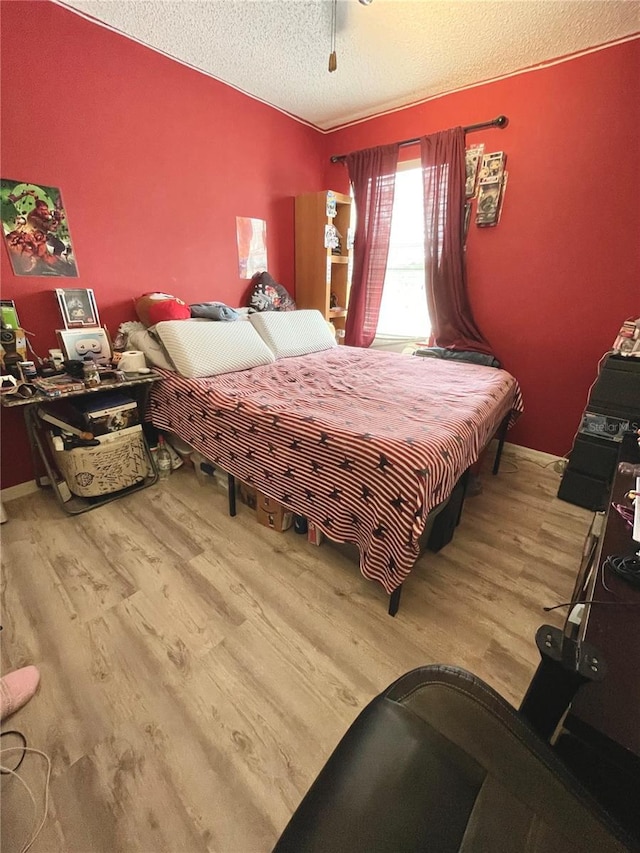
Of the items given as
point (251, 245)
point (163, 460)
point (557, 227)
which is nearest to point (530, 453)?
point (557, 227)

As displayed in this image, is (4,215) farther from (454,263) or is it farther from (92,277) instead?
(454,263)

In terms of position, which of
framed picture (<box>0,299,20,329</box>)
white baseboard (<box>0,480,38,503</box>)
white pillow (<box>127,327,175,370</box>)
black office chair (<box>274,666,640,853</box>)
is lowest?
white baseboard (<box>0,480,38,503</box>)

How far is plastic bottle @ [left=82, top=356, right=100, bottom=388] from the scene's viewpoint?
6.21 ft

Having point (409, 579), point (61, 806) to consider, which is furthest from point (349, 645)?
point (61, 806)

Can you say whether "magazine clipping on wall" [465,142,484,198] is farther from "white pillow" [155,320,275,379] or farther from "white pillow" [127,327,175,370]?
"white pillow" [127,327,175,370]

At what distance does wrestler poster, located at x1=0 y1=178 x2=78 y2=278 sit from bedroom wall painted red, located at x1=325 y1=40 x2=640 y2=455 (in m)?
2.62

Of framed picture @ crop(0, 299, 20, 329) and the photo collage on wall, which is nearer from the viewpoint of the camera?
framed picture @ crop(0, 299, 20, 329)

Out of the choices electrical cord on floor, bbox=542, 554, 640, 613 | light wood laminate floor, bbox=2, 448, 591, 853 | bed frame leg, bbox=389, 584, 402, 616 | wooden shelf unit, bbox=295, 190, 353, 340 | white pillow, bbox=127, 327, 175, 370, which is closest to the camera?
electrical cord on floor, bbox=542, 554, 640, 613

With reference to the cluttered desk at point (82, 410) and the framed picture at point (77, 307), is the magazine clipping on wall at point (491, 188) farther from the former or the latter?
the framed picture at point (77, 307)

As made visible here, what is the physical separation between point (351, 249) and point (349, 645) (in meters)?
3.28

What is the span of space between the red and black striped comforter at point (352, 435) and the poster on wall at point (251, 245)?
1.19 metres

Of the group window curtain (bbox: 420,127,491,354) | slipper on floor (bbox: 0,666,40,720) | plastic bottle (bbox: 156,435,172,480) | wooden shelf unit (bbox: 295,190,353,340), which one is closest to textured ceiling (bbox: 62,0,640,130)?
window curtain (bbox: 420,127,491,354)

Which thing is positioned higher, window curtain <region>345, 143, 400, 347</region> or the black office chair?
window curtain <region>345, 143, 400, 347</region>

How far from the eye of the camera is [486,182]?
2557mm
